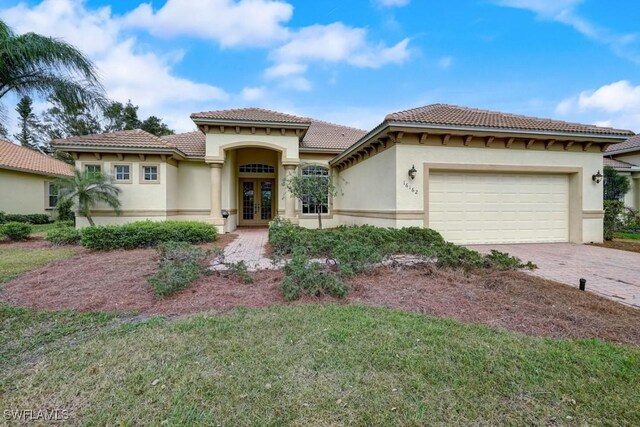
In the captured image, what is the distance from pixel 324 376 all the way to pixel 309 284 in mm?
2142

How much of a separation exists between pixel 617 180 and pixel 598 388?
18.6 m

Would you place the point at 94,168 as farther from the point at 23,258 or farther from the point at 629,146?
the point at 629,146

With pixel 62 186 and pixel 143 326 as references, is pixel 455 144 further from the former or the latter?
pixel 62 186

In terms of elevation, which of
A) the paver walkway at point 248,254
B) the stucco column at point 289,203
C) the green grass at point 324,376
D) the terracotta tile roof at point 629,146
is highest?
the terracotta tile roof at point 629,146

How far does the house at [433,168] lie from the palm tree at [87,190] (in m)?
0.70

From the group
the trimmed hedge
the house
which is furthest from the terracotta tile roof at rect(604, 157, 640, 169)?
the trimmed hedge

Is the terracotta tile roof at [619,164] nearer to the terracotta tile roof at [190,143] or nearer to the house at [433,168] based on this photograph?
the house at [433,168]

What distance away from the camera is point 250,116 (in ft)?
42.1

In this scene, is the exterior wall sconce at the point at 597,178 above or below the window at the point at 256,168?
below

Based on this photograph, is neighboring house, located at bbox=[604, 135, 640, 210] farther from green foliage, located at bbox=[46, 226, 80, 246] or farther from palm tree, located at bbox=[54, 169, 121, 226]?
green foliage, located at bbox=[46, 226, 80, 246]

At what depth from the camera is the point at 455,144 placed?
29.7 feet

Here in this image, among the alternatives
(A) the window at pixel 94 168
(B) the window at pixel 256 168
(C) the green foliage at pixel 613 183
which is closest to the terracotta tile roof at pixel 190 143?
(B) the window at pixel 256 168

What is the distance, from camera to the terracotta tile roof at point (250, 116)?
478 inches

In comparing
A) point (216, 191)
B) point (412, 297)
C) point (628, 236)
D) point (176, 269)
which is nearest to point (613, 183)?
point (628, 236)
